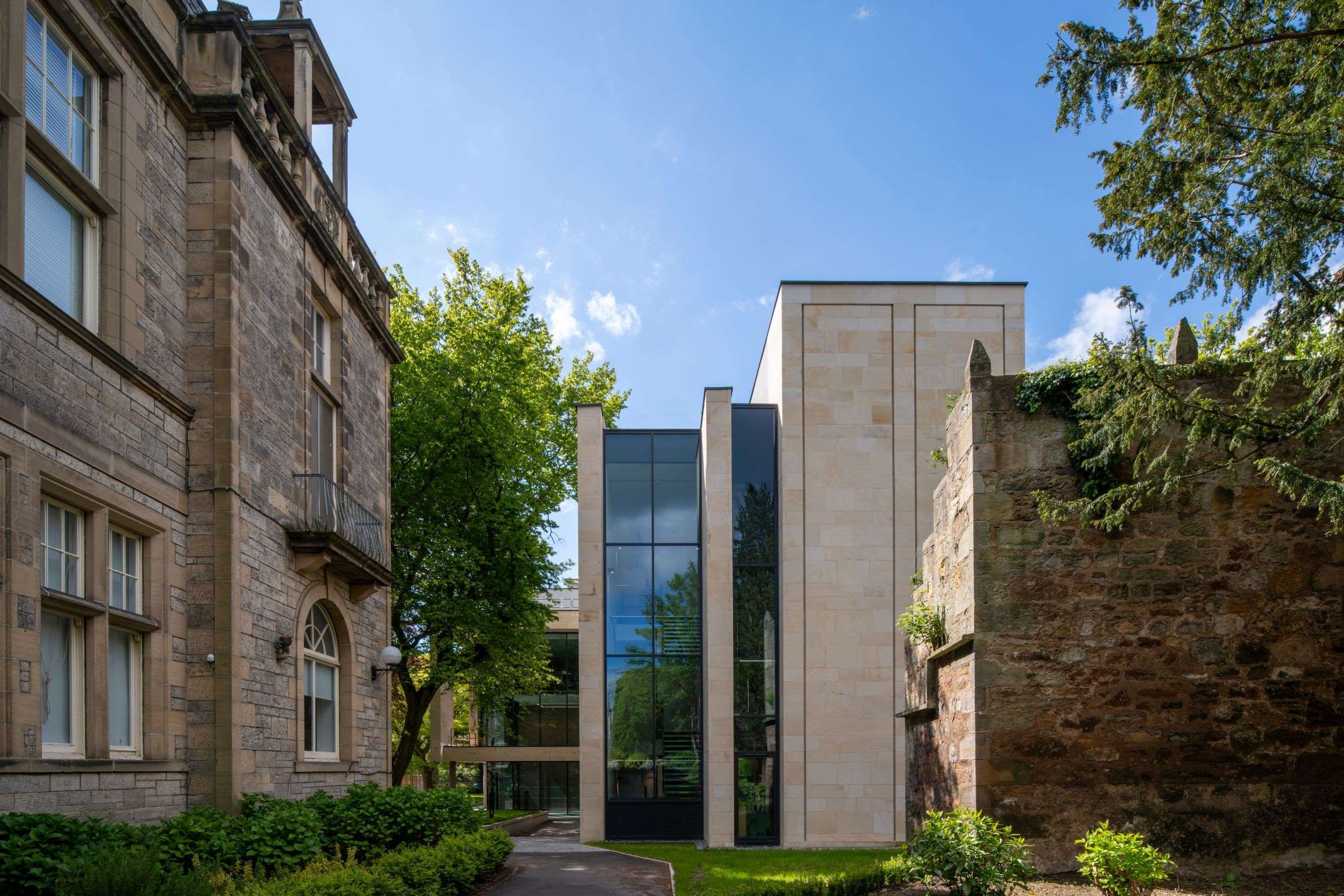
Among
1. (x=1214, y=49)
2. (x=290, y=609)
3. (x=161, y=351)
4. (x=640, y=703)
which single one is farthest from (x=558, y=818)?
(x=1214, y=49)

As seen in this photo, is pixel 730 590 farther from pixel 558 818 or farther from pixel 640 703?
pixel 558 818

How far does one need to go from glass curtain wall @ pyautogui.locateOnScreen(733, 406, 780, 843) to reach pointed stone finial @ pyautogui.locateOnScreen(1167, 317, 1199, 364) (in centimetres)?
1310

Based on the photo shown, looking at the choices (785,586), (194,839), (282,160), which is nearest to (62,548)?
(194,839)

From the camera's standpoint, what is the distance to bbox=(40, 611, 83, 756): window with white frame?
909 centimetres

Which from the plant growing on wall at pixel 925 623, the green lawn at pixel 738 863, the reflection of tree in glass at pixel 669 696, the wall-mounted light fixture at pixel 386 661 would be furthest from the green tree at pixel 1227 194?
the reflection of tree in glass at pixel 669 696

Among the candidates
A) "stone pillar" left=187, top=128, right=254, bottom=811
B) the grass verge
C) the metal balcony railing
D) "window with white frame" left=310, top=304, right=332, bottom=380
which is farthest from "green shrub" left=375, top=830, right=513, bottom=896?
the grass verge

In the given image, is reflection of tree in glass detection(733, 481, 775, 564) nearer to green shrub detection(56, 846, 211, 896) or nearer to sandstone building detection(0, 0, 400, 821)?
sandstone building detection(0, 0, 400, 821)

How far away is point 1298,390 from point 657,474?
1581 centimetres

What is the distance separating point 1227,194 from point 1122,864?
229 inches

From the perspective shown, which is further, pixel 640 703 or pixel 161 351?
pixel 640 703

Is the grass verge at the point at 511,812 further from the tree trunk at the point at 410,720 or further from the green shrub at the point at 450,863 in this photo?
the green shrub at the point at 450,863

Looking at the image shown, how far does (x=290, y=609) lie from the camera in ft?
44.8

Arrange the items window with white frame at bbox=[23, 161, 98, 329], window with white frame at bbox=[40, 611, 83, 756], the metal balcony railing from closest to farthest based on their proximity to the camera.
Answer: window with white frame at bbox=[40, 611, 83, 756] < window with white frame at bbox=[23, 161, 98, 329] < the metal balcony railing

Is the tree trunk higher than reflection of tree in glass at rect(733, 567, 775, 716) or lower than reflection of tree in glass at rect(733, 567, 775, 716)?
lower
